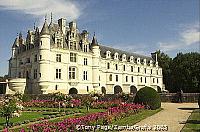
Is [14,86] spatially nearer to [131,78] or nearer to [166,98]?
[166,98]

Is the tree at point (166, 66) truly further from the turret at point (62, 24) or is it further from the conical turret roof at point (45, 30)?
the conical turret roof at point (45, 30)

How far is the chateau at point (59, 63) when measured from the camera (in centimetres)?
3772

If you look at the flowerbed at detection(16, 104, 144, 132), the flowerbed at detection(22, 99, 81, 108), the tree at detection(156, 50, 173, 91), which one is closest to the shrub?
the flowerbed at detection(16, 104, 144, 132)

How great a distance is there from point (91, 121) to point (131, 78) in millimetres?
44579

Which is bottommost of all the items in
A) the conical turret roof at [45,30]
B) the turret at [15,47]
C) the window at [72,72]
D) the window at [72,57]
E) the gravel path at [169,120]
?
the gravel path at [169,120]

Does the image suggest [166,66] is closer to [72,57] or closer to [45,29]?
[72,57]

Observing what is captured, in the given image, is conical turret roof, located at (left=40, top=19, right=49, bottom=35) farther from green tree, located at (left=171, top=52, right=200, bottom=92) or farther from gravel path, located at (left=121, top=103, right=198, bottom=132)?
green tree, located at (left=171, top=52, right=200, bottom=92)

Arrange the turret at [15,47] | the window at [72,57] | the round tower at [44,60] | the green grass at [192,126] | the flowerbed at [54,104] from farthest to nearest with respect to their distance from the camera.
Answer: the turret at [15,47]
the window at [72,57]
the round tower at [44,60]
the flowerbed at [54,104]
the green grass at [192,126]

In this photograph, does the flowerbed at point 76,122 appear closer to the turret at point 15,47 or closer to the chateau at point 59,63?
the chateau at point 59,63

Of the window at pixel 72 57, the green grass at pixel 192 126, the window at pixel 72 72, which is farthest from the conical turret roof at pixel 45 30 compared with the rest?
the green grass at pixel 192 126

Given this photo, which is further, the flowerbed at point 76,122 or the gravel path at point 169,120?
the gravel path at point 169,120

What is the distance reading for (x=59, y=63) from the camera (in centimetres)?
3922

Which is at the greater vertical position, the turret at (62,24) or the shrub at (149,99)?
the turret at (62,24)

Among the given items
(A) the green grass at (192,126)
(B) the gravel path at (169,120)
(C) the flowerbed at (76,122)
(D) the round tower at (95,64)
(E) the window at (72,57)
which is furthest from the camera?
(D) the round tower at (95,64)
